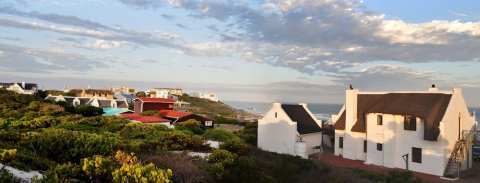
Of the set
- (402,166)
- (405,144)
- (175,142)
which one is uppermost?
(175,142)

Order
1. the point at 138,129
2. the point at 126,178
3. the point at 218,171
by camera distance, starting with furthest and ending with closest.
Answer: the point at 138,129 < the point at 218,171 < the point at 126,178

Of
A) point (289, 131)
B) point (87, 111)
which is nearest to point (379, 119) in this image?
point (289, 131)

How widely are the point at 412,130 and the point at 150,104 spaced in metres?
38.7

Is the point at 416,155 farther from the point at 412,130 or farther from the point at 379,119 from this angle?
the point at 379,119

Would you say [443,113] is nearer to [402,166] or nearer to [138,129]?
[402,166]

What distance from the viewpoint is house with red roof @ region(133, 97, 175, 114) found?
181 ft

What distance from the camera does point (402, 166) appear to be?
92.8ft

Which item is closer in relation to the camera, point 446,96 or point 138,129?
point 138,129

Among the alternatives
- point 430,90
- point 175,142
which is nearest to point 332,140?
point 430,90

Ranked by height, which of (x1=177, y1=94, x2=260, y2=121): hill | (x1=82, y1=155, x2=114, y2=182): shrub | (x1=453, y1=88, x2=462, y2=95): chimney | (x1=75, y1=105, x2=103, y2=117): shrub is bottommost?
(x1=177, y1=94, x2=260, y2=121): hill

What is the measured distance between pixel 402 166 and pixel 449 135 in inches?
162

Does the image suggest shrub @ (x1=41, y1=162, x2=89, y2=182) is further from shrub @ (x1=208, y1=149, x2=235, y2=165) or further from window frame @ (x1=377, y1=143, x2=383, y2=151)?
window frame @ (x1=377, y1=143, x2=383, y2=151)

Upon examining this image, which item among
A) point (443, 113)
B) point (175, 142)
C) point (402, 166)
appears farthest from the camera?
point (402, 166)

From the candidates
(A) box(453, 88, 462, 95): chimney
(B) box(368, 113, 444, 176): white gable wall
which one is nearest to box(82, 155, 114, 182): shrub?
(B) box(368, 113, 444, 176): white gable wall
